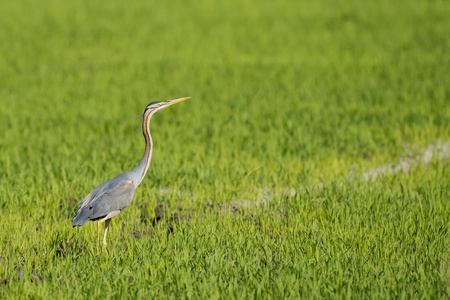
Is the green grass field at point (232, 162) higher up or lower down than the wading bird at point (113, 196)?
lower down

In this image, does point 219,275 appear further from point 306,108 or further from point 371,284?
point 306,108

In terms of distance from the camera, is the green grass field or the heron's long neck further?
the heron's long neck

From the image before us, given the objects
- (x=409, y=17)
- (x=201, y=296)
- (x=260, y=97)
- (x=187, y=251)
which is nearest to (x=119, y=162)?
(x=187, y=251)

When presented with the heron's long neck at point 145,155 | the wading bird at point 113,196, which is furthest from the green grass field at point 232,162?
the heron's long neck at point 145,155

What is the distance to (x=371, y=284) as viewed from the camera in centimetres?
427

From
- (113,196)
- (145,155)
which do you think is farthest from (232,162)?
(113,196)

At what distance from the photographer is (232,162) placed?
26.0 ft

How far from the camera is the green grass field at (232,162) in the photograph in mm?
4461

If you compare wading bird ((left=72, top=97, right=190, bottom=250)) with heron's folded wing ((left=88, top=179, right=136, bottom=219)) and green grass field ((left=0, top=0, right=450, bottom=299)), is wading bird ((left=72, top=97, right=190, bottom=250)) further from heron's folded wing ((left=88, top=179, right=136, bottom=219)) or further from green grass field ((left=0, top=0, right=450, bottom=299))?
green grass field ((left=0, top=0, right=450, bottom=299))

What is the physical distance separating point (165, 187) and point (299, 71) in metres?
8.22

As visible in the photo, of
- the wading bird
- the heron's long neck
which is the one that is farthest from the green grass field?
the heron's long neck

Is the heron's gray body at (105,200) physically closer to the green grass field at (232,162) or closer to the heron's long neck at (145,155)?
the heron's long neck at (145,155)

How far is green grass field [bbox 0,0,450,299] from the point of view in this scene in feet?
14.6

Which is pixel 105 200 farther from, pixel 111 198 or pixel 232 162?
pixel 232 162
